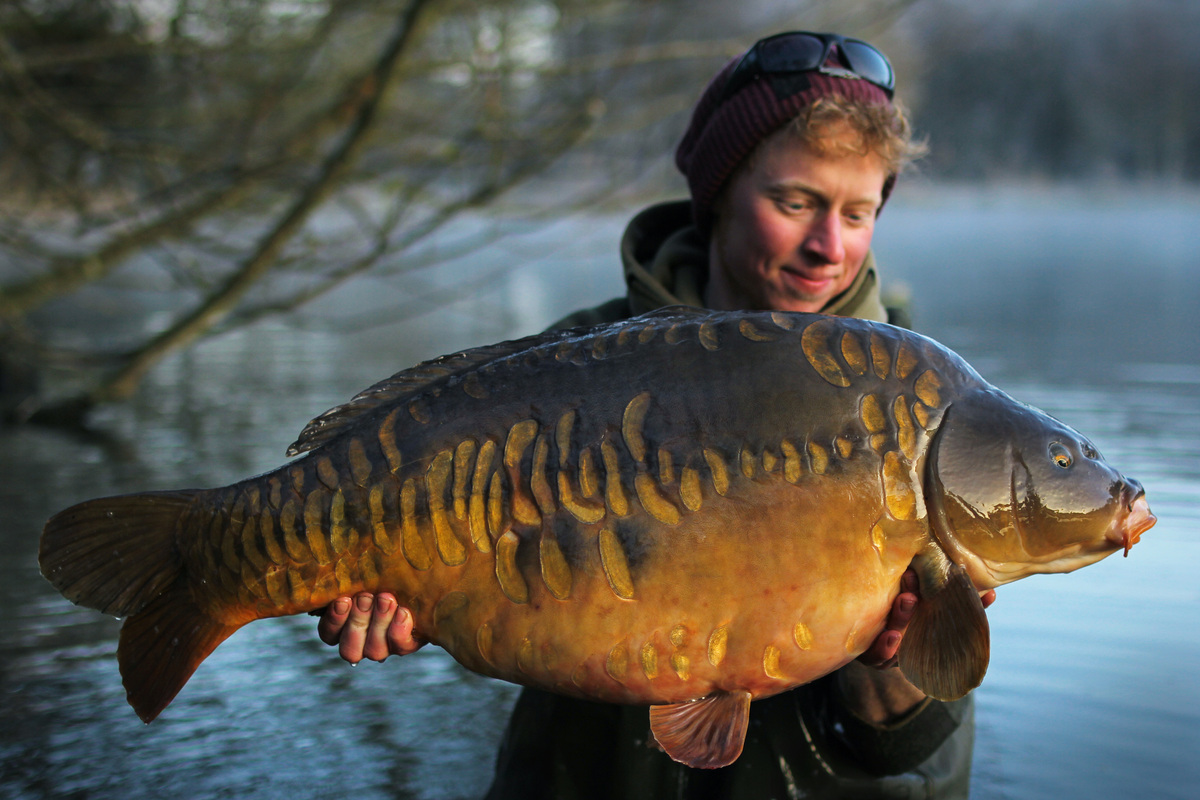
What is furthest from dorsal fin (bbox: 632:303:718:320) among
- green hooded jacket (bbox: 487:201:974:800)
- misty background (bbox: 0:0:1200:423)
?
misty background (bbox: 0:0:1200:423)

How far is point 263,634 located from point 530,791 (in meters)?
1.48

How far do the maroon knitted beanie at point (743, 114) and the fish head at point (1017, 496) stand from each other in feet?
2.14

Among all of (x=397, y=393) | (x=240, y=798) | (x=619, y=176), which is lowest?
(x=240, y=798)

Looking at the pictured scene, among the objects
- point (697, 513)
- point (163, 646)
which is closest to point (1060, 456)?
point (697, 513)

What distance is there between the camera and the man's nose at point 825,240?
1539mm

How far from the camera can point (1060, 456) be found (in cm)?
111

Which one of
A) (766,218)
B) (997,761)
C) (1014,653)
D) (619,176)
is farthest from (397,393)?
(619,176)

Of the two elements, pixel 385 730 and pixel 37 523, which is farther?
pixel 37 523

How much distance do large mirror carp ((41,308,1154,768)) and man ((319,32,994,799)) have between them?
389 millimetres

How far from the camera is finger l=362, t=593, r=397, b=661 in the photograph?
3.87 feet

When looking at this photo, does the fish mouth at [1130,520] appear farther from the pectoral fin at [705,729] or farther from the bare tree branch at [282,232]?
the bare tree branch at [282,232]

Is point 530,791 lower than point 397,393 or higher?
lower

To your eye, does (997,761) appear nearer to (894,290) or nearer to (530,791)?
(530,791)

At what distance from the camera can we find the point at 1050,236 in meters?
22.8
